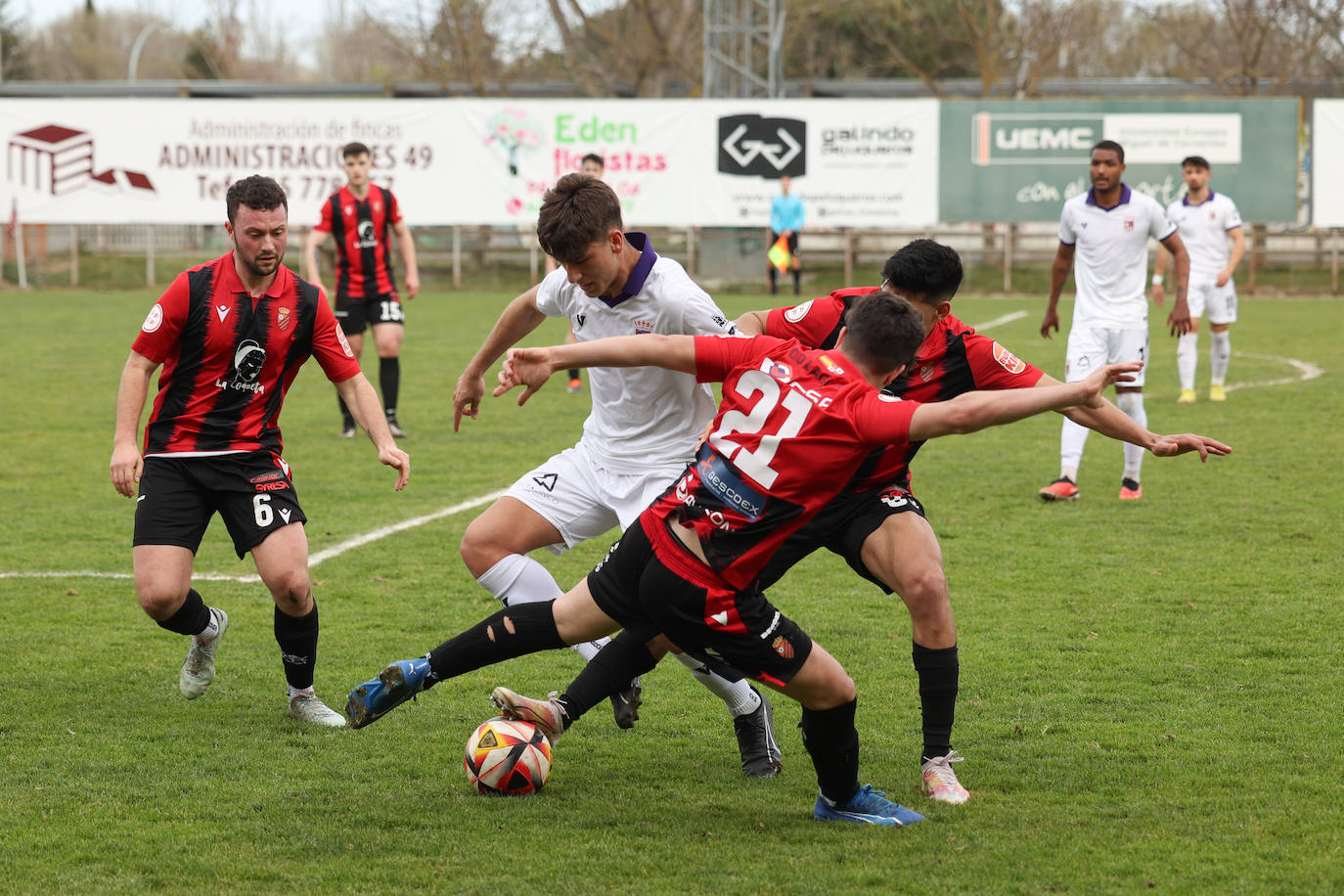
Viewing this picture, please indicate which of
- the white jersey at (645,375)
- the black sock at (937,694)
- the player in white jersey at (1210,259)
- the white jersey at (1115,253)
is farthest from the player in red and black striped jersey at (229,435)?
the player in white jersey at (1210,259)

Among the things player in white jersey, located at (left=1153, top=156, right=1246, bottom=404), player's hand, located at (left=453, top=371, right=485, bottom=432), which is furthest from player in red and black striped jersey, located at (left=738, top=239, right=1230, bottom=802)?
player in white jersey, located at (left=1153, top=156, right=1246, bottom=404)

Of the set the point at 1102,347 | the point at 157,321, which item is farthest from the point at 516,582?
the point at 1102,347

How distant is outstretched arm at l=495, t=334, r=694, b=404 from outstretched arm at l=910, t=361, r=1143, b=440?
26.7 inches

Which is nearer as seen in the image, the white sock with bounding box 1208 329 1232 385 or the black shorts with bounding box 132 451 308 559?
the black shorts with bounding box 132 451 308 559

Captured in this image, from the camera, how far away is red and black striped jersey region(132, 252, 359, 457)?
495 centimetres

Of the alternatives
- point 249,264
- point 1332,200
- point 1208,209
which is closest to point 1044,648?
point 249,264

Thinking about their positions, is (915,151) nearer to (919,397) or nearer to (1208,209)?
(1208,209)

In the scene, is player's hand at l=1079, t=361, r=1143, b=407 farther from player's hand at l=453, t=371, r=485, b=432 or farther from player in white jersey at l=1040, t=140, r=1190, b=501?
player in white jersey at l=1040, t=140, r=1190, b=501

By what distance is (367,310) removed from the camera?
1135 cm

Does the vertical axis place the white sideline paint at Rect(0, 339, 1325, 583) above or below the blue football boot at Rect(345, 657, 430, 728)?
below

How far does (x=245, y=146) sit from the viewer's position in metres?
26.7

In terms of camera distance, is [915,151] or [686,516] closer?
[686,516]

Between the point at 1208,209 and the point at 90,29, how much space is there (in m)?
57.5

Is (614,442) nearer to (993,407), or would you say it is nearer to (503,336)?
(503,336)
